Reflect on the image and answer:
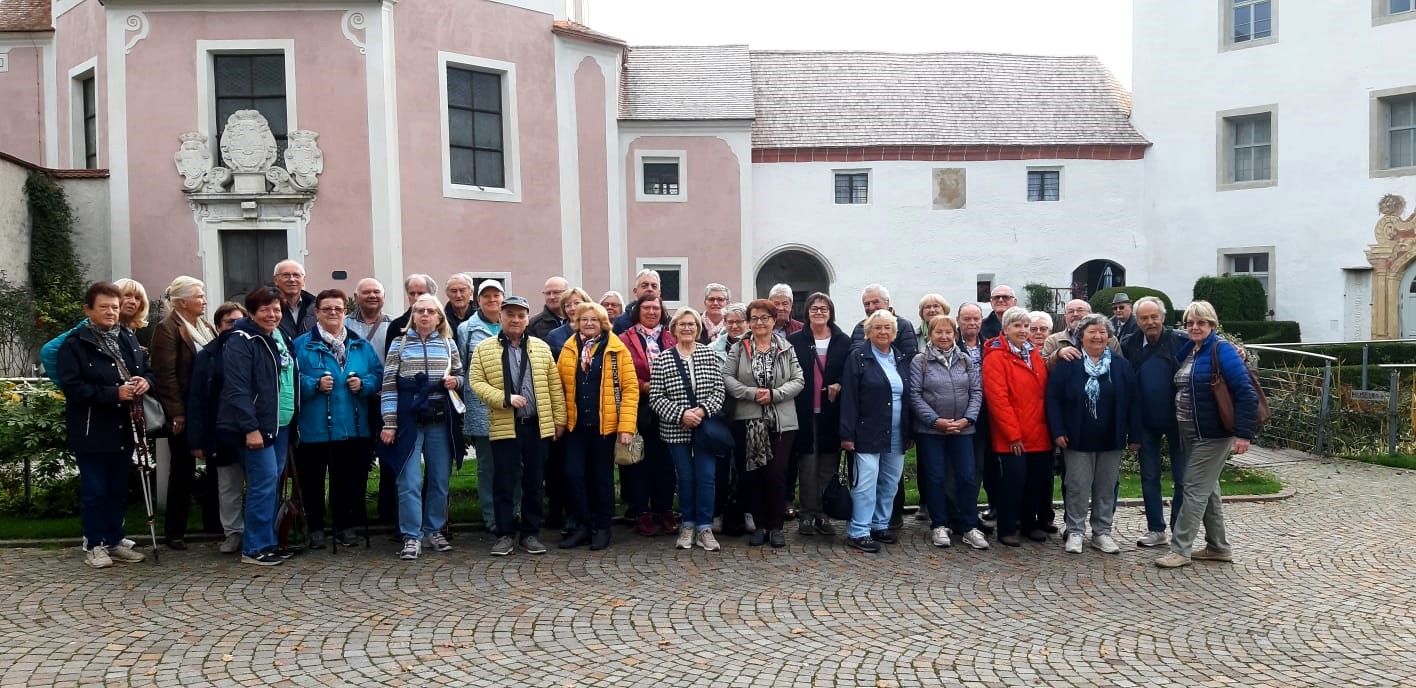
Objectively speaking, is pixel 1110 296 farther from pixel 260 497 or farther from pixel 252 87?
pixel 260 497

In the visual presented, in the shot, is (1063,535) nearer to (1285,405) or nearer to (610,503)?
(610,503)

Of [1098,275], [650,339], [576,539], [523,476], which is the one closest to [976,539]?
[650,339]

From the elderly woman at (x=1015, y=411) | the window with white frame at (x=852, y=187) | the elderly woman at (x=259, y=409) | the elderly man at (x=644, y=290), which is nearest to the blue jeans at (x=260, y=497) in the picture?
the elderly woman at (x=259, y=409)

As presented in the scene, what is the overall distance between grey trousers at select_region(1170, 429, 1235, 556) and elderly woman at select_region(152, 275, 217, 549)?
7.29 m

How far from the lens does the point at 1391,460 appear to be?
1204 centimetres

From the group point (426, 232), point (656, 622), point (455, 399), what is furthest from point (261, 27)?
point (656, 622)

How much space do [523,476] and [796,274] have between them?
786 inches

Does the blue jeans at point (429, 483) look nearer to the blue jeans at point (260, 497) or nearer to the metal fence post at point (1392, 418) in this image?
the blue jeans at point (260, 497)

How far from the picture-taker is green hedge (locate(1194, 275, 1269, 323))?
23.5 m

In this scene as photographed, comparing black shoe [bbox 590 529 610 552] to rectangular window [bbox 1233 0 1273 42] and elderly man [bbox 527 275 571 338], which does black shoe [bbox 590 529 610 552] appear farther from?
rectangular window [bbox 1233 0 1273 42]

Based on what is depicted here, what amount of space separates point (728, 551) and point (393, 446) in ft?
8.56

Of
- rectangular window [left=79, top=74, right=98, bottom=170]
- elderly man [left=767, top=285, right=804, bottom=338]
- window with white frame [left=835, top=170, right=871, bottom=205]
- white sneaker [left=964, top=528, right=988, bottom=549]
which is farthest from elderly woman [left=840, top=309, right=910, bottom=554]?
window with white frame [left=835, top=170, right=871, bottom=205]

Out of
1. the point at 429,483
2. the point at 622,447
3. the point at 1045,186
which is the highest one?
the point at 1045,186

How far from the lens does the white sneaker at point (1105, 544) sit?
7.54 meters
